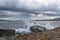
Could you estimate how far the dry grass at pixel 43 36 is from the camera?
1.44 meters

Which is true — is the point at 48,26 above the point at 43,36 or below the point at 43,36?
above

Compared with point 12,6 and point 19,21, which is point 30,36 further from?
point 12,6

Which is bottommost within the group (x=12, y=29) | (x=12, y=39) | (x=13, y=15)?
(x=12, y=39)

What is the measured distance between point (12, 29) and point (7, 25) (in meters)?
0.07

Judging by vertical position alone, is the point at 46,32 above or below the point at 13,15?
below

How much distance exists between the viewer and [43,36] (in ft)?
4.82

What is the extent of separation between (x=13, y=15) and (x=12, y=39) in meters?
0.26

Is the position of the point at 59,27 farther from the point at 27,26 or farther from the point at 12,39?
the point at 12,39

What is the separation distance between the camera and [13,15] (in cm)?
145

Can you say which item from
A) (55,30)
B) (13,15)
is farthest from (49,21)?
(13,15)

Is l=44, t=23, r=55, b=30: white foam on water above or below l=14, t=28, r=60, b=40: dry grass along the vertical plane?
above

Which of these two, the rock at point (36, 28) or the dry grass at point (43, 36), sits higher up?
the rock at point (36, 28)

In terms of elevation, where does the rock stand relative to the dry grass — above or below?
above

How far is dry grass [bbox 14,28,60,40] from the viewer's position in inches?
56.8
